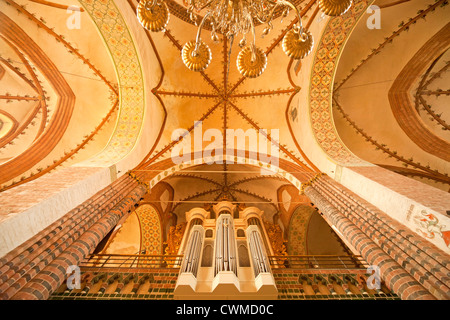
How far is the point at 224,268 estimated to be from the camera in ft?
15.6

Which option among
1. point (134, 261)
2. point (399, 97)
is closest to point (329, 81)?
point (399, 97)

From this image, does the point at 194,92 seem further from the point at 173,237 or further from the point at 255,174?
the point at 173,237

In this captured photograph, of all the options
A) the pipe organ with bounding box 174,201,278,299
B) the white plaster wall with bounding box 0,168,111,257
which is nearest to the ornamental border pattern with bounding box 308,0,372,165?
the pipe organ with bounding box 174,201,278,299

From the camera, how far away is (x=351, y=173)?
5.11 m

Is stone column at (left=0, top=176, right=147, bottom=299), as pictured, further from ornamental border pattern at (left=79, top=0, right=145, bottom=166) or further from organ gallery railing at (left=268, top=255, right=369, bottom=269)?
organ gallery railing at (left=268, top=255, right=369, bottom=269)

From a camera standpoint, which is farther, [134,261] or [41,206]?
[134,261]

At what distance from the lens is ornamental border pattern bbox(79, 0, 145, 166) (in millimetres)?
5652

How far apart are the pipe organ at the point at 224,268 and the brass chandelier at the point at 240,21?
A: 377 cm

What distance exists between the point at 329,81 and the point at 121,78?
237 inches

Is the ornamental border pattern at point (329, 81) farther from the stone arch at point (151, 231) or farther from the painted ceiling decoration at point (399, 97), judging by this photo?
the stone arch at point (151, 231)

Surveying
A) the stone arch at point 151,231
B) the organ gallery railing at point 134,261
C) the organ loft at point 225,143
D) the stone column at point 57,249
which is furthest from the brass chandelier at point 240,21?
the stone arch at point 151,231

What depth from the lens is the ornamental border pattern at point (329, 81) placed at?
5.81 m

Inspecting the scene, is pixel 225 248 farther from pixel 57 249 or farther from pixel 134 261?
pixel 57 249

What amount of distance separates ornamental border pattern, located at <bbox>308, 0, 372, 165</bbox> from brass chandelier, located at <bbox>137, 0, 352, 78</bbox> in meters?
2.66
